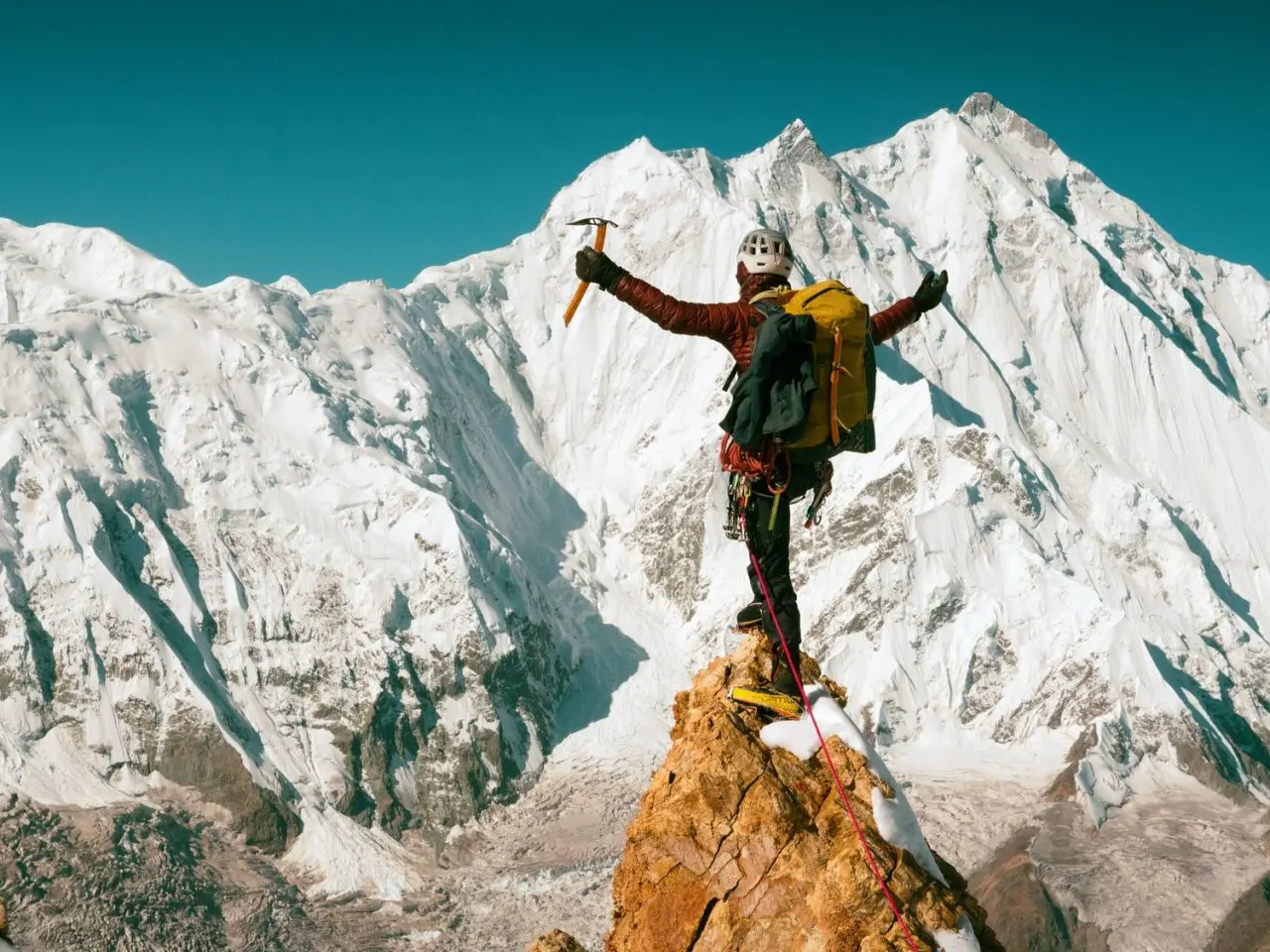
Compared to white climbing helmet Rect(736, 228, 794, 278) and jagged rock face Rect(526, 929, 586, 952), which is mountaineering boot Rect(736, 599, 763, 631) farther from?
jagged rock face Rect(526, 929, 586, 952)

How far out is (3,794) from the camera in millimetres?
141625

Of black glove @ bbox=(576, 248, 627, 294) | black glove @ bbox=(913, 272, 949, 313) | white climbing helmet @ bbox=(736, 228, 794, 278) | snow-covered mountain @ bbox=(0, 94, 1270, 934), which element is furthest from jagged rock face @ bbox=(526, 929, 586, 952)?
snow-covered mountain @ bbox=(0, 94, 1270, 934)

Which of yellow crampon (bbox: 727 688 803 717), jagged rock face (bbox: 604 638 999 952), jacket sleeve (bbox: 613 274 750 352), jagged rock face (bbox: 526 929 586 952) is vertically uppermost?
jacket sleeve (bbox: 613 274 750 352)

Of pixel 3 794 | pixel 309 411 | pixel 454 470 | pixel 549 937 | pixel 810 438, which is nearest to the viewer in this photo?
pixel 810 438

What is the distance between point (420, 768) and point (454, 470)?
5498cm

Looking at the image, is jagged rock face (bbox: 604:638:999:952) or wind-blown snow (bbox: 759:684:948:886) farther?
wind-blown snow (bbox: 759:684:948:886)

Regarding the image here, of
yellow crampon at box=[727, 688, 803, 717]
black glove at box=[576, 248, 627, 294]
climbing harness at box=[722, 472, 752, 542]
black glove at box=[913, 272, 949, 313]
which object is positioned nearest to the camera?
black glove at box=[576, 248, 627, 294]

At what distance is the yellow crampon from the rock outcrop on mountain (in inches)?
5.3

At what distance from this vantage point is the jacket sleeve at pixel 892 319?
45.3ft

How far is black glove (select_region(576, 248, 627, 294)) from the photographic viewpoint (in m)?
11.9

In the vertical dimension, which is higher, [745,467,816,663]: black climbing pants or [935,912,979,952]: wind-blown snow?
[745,467,816,663]: black climbing pants

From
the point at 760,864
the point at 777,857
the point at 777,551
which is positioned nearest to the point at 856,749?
the point at 777,857

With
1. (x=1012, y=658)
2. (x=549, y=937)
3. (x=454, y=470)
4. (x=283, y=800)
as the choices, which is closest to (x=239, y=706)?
(x=283, y=800)

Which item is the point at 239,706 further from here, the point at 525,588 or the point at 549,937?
the point at 549,937
